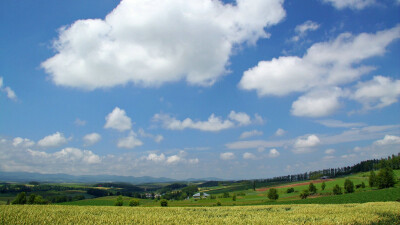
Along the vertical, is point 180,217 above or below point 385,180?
above

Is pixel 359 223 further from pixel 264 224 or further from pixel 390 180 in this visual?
pixel 390 180

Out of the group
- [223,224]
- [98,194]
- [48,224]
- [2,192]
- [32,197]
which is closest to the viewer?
[48,224]

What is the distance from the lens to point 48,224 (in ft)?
41.5

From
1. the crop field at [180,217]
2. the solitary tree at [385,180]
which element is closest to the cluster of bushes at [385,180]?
the solitary tree at [385,180]

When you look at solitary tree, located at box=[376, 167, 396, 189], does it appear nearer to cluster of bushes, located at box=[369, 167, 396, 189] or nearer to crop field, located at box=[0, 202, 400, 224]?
cluster of bushes, located at box=[369, 167, 396, 189]

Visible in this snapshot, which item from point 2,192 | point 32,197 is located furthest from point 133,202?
point 2,192

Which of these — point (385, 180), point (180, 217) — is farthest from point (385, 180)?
point (180, 217)

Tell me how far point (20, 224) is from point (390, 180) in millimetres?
126428

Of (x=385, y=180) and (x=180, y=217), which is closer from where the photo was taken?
(x=180, y=217)

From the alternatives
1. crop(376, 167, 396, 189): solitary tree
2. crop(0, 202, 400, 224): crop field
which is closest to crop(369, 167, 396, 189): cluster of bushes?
crop(376, 167, 396, 189): solitary tree

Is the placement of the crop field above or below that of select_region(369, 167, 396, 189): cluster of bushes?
above

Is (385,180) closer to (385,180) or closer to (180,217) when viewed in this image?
(385,180)

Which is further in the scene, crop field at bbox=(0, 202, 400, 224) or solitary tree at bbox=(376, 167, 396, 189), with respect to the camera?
solitary tree at bbox=(376, 167, 396, 189)

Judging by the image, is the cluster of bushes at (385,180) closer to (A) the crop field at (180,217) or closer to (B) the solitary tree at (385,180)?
(B) the solitary tree at (385,180)
